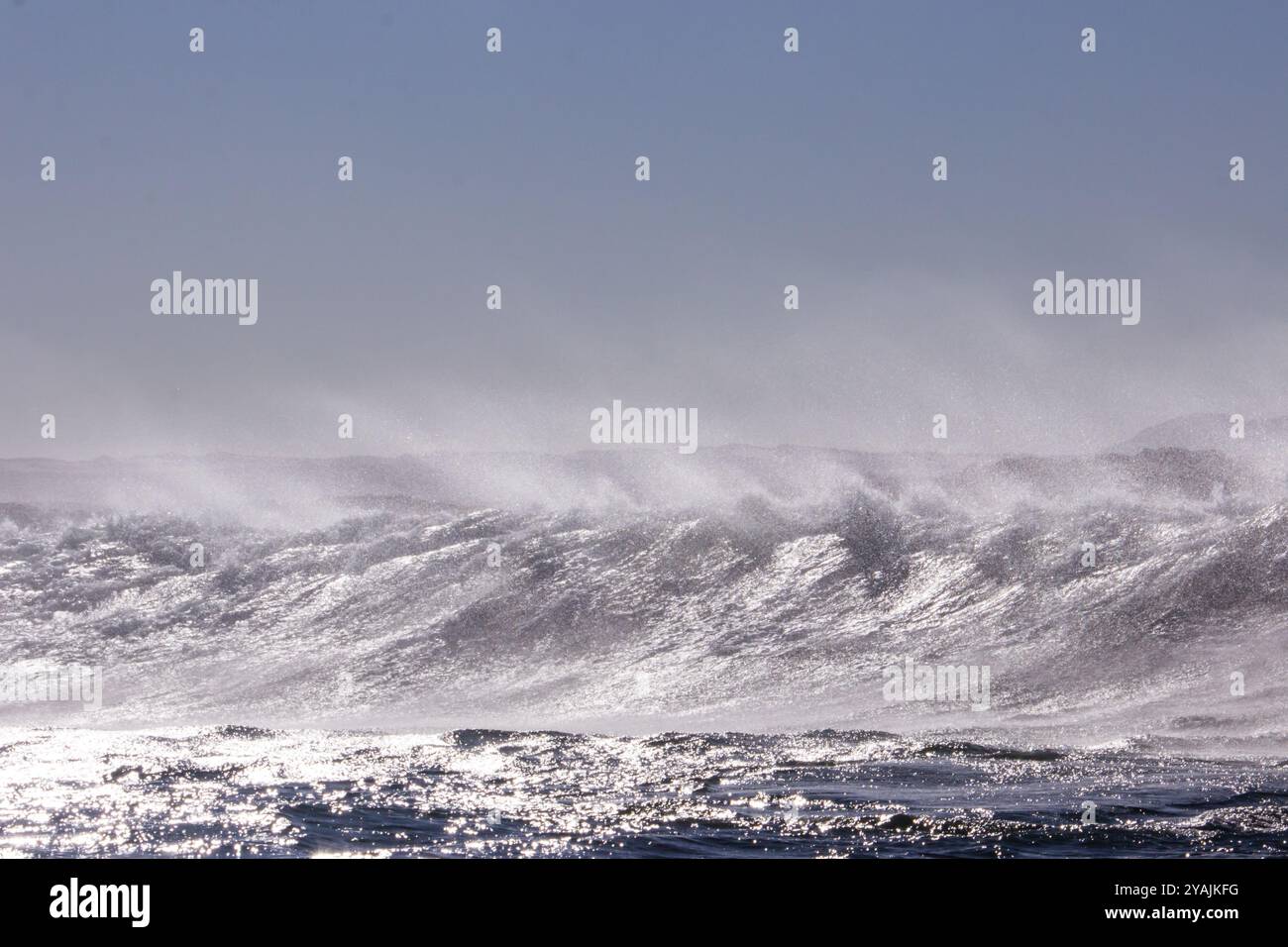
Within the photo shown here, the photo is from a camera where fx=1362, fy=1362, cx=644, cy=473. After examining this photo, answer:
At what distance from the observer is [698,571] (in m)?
32.1

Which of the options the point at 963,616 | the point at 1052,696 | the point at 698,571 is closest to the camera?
the point at 1052,696

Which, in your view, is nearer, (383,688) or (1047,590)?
(383,688)

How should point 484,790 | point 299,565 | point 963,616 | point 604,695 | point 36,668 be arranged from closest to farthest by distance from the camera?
point 484,790
point 604,695
point 963,616
point 36,668
point 299,565

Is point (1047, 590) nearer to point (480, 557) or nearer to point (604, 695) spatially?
point (604, 695)

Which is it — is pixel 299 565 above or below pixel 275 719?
above

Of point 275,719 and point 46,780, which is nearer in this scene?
point 46,780

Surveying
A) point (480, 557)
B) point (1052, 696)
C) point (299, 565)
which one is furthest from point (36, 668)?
point (1052, 696)

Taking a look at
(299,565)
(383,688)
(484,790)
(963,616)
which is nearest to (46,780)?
(484,790)

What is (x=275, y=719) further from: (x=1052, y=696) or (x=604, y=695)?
(x=1052, y=696)

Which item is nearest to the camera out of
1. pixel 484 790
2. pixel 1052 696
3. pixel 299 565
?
pixel 484 790
